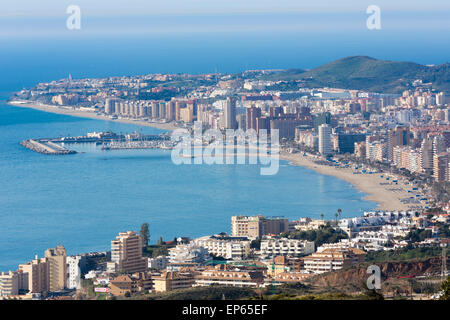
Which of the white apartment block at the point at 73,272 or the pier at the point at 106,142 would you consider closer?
the white apartment block at the point at 73,272

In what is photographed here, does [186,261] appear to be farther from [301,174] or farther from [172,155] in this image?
[172,155]

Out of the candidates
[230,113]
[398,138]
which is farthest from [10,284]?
[230,113]

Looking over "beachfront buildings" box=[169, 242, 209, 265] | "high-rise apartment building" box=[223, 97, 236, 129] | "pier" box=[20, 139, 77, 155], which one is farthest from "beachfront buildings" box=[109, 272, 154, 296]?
"high-rise apartment building" box=[223, 97, 236, 129]

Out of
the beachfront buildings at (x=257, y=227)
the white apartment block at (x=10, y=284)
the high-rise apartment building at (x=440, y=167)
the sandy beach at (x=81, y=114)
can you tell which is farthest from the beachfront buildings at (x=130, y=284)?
the sandy beach at (x=81, y=114)

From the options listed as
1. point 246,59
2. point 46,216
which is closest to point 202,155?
point 46,216

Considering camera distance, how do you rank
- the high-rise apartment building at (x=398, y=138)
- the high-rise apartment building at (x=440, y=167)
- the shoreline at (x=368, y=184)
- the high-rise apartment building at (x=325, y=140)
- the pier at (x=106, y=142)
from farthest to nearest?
1. the pier at (x=106, y=142)
2. the high-rise apartment building at (x=325, y=140)
3. the high-rise apartment building at (x=398, y=138)
4. the high-rise apartment building at (x=440, y=167)
5. the shoreline at (x=368, y=184)

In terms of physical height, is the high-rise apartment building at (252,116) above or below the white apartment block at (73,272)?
above

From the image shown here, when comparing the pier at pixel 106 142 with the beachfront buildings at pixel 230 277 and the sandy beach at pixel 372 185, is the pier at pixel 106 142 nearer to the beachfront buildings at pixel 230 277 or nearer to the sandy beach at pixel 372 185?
the sandy beach at pixel 372 185
